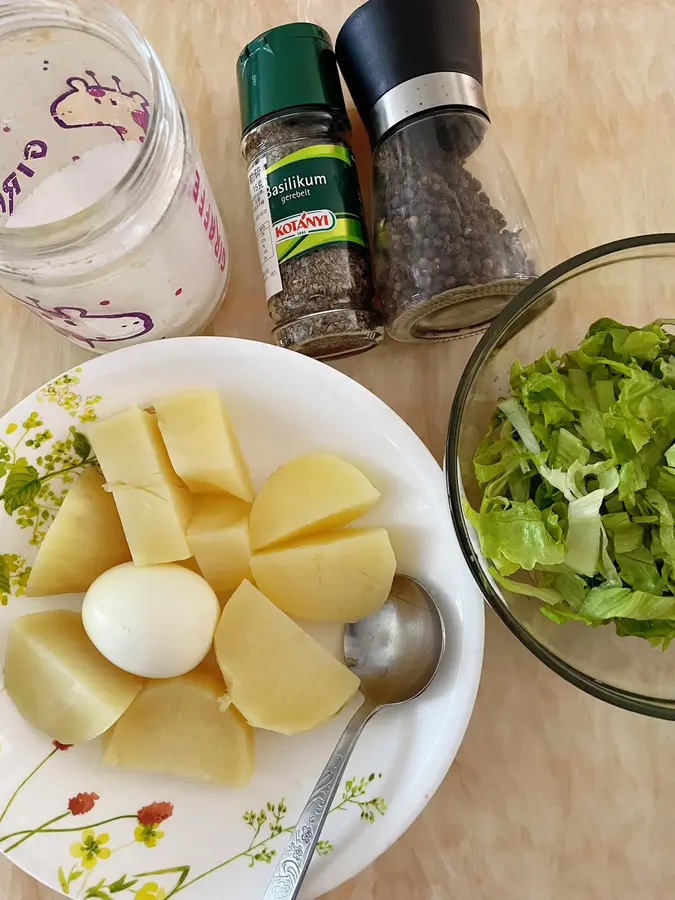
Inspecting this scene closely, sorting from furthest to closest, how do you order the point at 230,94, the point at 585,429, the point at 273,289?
the point at 230,94 < the point at 273,289 < the point at 585,429

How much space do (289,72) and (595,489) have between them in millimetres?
533

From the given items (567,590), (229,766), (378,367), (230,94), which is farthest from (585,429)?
(230,94)

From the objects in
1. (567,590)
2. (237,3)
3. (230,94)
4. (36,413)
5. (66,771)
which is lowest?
(66,771)

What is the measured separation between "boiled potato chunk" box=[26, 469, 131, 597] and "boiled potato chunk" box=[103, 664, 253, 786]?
14 centimetres

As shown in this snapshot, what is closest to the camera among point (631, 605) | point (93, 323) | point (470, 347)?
point (631, 605)

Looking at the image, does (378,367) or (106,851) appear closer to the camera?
(106,851)

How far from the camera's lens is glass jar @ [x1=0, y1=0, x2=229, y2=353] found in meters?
0.62

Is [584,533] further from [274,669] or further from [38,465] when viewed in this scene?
[38,465]

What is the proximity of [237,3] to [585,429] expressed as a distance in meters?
0.70

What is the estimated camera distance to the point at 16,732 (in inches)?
28.8

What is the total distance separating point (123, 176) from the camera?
0.63 m

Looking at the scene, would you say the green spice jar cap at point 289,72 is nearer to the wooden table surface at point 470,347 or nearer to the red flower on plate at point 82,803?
the wooden table surface at point 470,347

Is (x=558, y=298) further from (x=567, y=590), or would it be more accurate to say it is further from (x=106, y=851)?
(x=106, y=851)

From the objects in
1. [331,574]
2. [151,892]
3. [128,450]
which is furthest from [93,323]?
[151,892]
